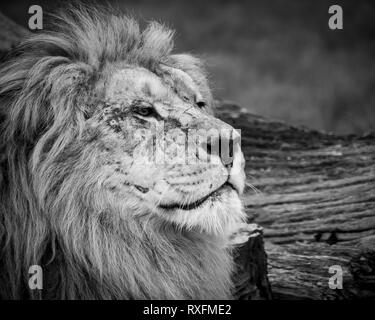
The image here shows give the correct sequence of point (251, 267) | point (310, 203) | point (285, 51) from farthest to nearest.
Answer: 1. point (285, 51)
2. point (310, 203)
3. point (251, 267)

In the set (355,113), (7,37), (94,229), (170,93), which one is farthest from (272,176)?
(355,113)

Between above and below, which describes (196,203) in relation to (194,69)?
below

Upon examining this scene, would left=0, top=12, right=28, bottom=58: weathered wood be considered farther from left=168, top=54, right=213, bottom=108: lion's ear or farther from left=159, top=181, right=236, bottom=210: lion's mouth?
left=159, top=181, right=236, bottom=210: lion's mouth

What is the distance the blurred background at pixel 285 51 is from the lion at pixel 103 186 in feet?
20.4

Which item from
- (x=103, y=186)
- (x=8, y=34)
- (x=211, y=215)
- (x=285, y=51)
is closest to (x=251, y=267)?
(x=211, y=215)

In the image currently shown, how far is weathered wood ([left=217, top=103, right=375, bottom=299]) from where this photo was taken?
4.10m

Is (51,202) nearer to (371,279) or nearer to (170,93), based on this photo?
(170,93)

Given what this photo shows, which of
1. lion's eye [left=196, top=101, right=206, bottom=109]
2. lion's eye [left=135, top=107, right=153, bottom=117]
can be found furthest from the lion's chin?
lion's eye [left=196, top=101, right=206, bottom=109]

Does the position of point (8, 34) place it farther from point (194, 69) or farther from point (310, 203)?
point (310, 203)

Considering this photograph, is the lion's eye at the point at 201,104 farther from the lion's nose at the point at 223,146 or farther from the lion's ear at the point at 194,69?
the lion's nose at the point at 223,146

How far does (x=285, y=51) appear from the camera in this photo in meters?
11.3

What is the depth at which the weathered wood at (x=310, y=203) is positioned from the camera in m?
4.10

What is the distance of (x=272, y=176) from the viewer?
5.28m

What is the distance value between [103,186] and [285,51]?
29.0 ft
